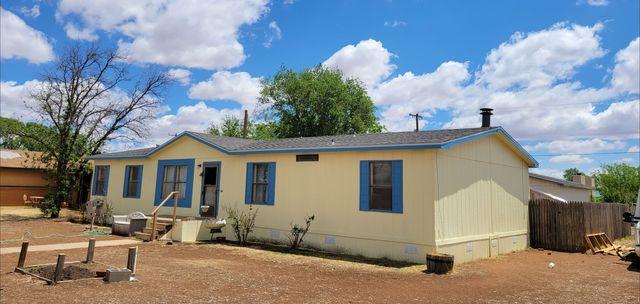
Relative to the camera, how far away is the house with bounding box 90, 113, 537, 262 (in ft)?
35.7

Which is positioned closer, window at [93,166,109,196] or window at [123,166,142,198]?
window at [123,166,142,198]

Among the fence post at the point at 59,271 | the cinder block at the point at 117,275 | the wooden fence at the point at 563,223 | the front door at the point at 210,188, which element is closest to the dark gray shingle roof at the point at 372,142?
the front door at the point at 210,188

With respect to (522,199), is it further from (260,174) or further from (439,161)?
(260,174)

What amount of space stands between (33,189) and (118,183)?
13960 millimetres

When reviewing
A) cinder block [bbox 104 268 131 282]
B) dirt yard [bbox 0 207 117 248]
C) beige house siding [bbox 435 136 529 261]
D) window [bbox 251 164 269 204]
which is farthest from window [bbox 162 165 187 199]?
beige house siding [bbox 435 136 529 261]

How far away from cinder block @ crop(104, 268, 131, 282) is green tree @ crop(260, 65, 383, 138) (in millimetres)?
31313

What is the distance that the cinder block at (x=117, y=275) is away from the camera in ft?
24.9

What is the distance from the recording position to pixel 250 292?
7.22 m

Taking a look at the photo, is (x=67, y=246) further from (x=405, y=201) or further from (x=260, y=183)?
(x=405, y=201)

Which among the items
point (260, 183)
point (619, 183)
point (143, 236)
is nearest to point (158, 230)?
point (143, 236)

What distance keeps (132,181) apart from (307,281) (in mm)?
12575

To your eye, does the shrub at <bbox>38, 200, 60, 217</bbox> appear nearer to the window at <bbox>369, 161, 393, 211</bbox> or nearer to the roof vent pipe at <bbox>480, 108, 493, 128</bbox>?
the window at <bbox>369, 161, 393, 211</bbox>

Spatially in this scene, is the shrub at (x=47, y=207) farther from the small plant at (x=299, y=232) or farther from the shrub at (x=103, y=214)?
the small plant at (x=299, y=232)

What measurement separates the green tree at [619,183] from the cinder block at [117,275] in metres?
43.0
